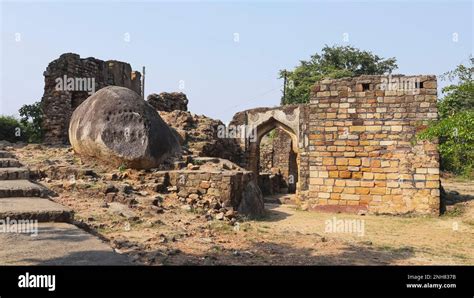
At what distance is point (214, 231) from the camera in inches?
235

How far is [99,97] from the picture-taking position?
9156 millimetres

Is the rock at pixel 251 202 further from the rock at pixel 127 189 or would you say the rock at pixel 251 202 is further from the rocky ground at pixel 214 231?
the rock at pixel 127 189

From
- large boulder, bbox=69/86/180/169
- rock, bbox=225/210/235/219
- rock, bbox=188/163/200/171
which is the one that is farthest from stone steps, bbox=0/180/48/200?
rock, bbox=188/163/200/171

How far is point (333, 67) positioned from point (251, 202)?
26508mm

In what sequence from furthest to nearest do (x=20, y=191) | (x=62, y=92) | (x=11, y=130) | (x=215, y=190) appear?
(x=11, y=130), (x=62, y=92), (x=215, y=190), (x=20, y=191)

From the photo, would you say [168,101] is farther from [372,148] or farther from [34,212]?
[34,212]

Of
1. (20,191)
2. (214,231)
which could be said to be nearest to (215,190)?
(214,231)

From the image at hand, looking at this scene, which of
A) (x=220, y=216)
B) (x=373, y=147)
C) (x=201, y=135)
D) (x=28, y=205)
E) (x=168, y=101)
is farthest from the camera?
(x=168, y=101)

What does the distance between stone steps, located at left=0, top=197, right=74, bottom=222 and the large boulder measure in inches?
152

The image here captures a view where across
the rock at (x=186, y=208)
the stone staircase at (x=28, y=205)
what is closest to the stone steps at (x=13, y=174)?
the stone staircase at (x=28, y=205)

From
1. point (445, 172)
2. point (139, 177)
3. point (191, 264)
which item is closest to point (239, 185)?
point (139, 177)

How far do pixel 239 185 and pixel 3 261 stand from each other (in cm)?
558

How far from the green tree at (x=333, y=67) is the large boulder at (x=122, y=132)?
24110 millimetres
